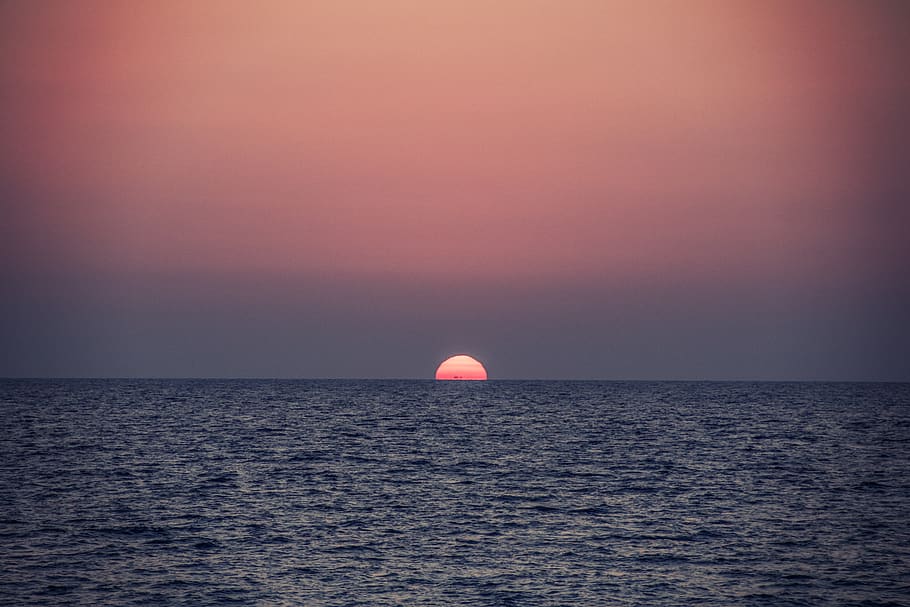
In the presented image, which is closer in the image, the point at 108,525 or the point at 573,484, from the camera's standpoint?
Answer: the point at 108,525

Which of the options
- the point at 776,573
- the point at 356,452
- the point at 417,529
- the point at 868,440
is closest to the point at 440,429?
the point at 356,452

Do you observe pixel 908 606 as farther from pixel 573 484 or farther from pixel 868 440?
pixel 868 440

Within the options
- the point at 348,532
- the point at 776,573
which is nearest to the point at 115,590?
the point at 348,532

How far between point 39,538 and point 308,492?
16.1 m

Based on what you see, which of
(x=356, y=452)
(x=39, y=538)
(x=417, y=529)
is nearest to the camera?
(x=39, y=538)

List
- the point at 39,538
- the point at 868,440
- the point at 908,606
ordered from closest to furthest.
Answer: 1. the point at 908,606
2. the point at 39,538
3. the point at 868,440

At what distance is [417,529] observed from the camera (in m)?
40.7

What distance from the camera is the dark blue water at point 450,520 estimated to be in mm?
31547

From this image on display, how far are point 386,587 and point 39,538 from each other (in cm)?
1664

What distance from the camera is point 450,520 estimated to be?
42781 mm

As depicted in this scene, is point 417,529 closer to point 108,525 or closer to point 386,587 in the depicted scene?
point 386,587

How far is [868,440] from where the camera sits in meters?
87.1

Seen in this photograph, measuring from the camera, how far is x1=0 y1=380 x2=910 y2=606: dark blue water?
31.5 metres

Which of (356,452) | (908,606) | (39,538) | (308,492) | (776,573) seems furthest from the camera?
(356,452)
